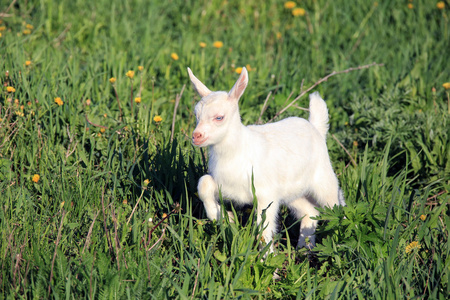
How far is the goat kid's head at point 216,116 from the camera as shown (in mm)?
3033

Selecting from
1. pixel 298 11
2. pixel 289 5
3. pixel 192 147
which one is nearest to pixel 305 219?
pixel 192 147

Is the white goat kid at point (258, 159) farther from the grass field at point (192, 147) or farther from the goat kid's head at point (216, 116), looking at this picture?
the grass field at point (192, 147)

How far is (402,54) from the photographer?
6.25 m

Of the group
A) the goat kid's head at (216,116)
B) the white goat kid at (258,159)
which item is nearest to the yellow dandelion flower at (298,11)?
the white goat kid at (258,159)

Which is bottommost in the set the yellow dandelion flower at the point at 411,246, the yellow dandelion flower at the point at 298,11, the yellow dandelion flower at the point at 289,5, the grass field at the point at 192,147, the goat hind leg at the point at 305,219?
the goat hind leg at the point at 305,219

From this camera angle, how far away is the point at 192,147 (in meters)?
4.26

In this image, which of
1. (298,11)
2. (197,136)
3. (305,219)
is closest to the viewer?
(197,136)

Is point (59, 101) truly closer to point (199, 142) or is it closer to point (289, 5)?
point (199, 142)

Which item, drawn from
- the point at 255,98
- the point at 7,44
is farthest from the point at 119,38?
the point at 255,98

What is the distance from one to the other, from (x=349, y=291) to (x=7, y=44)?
3.88 metres

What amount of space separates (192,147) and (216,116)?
1226 mm

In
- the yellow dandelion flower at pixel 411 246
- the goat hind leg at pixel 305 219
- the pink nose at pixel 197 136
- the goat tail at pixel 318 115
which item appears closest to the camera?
the pink nose at pixel 197 136

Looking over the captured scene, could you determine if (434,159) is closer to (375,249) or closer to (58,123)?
(375,249)

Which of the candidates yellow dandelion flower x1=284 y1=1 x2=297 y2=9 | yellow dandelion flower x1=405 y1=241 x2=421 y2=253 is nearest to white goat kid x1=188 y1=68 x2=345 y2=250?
yellow dandelion flower x1=405 y1=241 x2=421 y2=253
